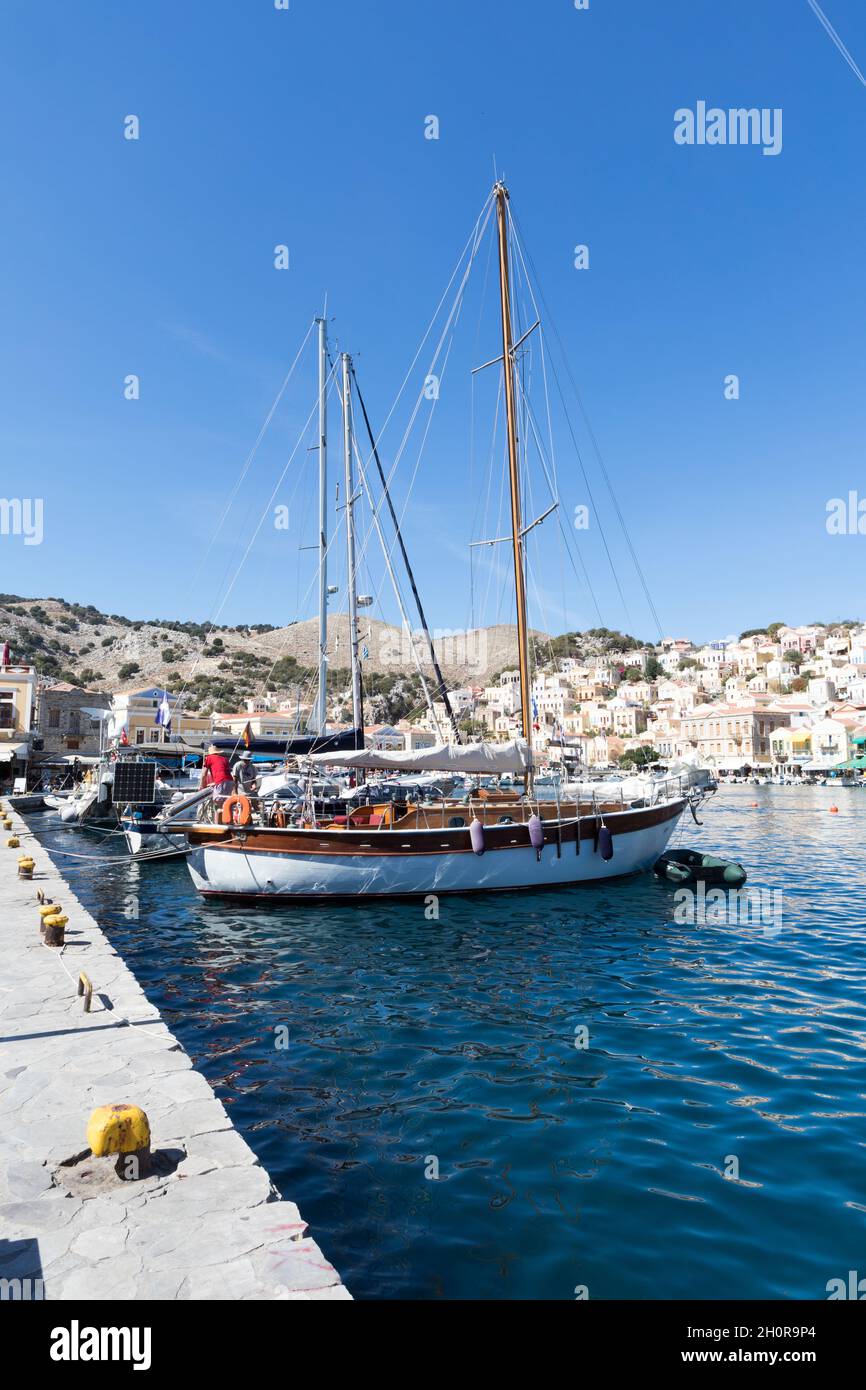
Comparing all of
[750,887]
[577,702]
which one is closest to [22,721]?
[750,887]

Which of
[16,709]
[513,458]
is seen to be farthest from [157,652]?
[513,458]

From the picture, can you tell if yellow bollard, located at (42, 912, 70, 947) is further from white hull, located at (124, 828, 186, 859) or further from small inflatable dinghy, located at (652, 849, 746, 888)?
white hull, located at (124, 828, 186, 859)

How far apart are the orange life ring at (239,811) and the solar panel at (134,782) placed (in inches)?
519

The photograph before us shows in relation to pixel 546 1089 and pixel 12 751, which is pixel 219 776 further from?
pixel 12 751

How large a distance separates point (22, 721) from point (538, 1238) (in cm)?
6020

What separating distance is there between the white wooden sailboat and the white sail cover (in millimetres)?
28

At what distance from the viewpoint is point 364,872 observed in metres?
16.5

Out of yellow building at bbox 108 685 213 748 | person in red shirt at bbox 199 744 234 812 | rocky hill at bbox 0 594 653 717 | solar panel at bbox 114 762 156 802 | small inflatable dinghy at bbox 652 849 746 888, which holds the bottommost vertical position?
small inflatable dinghy at bbox 652 849 746 888

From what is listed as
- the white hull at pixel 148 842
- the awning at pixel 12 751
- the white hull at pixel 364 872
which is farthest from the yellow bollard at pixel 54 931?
the awning at pixel 12 751

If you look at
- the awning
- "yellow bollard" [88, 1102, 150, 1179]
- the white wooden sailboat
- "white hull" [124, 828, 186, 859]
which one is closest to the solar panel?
"white hull" [124, 828, 186, 859]

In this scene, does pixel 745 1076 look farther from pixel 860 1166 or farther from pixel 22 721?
pixel 22 721

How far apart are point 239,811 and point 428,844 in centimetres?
403

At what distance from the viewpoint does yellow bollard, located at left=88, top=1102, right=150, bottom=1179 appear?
4.56 metres

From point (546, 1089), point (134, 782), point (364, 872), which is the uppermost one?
point (134, 782)
